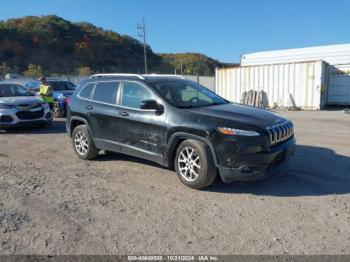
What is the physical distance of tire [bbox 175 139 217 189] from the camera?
207 inches

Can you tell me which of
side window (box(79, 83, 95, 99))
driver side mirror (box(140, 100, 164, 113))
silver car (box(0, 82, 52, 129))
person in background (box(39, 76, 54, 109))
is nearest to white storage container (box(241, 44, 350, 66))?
person in background (box(39, 76, 54, 109))

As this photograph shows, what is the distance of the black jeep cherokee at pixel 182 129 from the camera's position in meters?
5.11

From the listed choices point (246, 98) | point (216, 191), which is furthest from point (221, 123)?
point (246, 98)

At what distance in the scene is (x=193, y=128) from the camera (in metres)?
5.37

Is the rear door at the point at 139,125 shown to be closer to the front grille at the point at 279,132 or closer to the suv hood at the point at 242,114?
the suv hood at the point at 242,114

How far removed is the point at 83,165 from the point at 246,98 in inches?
611

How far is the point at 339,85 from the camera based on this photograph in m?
19.6

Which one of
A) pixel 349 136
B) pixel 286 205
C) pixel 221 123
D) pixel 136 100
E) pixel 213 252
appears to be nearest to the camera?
pixel 213 252

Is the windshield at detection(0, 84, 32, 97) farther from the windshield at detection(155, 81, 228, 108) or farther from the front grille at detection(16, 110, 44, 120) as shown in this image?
the windshield at detection(155, 81, 228, 108)

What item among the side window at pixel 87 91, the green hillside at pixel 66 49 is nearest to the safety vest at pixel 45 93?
the side window at pixel 87 91

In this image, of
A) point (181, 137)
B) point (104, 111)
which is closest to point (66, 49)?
point (104, 111)

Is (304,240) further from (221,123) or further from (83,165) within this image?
(83,165)

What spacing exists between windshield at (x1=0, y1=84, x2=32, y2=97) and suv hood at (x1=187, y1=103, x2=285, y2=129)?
8.54 meters

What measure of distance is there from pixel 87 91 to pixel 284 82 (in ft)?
48.0
